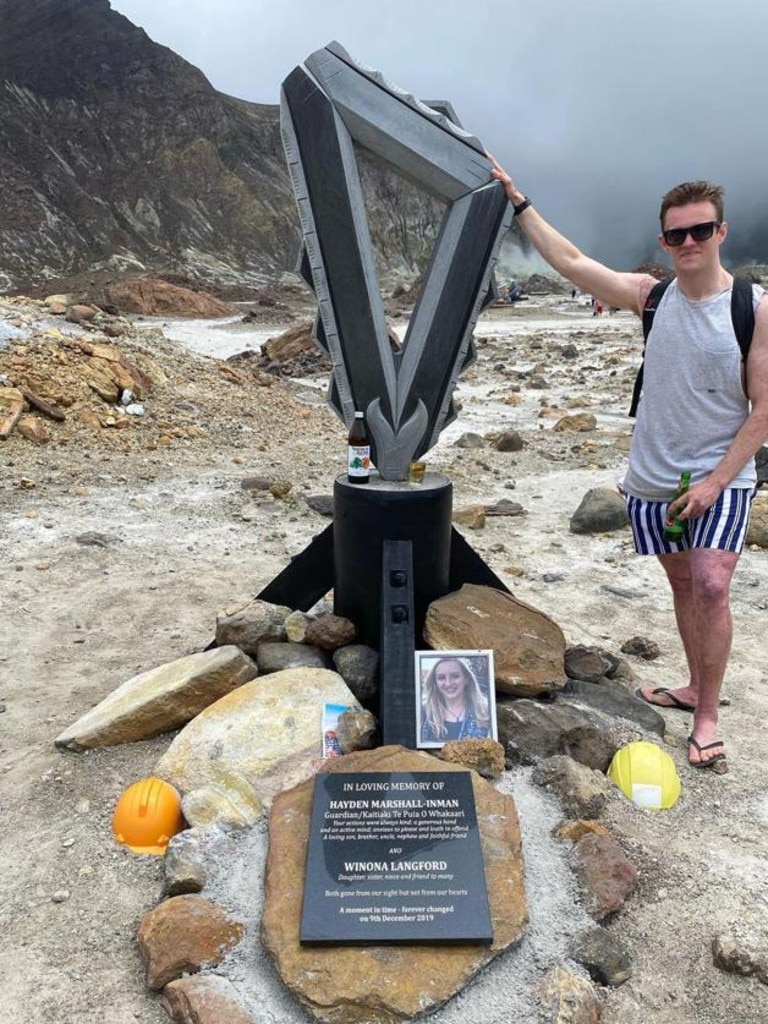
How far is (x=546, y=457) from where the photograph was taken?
33.3 feet

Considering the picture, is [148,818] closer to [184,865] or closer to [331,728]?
[184,865]

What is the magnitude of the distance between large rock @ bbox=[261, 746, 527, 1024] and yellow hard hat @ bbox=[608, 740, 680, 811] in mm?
687

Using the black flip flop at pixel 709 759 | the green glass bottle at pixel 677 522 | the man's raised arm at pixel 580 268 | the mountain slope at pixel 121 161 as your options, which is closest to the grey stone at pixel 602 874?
the black flip flop at pixel 709 759

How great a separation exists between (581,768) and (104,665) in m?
2.76

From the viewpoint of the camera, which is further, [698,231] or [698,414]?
[698,414]

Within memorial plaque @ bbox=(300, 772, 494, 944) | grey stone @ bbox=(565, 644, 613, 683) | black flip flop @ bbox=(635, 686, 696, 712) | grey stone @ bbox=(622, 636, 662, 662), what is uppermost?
memorial plaque @ bbox=(300, 772, 494, 944)

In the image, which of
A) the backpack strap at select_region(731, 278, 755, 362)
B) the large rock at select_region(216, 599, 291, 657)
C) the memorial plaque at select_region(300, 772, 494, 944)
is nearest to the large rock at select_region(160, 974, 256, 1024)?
the memorial plaque at select_region(300, 772, 494, 944)

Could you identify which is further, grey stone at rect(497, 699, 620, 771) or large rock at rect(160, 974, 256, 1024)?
grey stone at rect(497, 699, 620, 771)

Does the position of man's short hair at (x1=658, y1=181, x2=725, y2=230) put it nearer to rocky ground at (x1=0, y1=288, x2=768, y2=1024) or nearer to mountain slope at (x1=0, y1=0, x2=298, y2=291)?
rocky ground at (x1=0, y1=288, x2=768, y2=1024)

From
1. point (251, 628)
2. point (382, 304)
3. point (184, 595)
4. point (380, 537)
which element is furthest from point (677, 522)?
point (184, 595)

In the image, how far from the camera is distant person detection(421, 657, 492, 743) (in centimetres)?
342

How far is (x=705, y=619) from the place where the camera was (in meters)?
3.37

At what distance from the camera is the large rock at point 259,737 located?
3.24 meters

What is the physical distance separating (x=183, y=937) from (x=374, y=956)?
0.58 m
